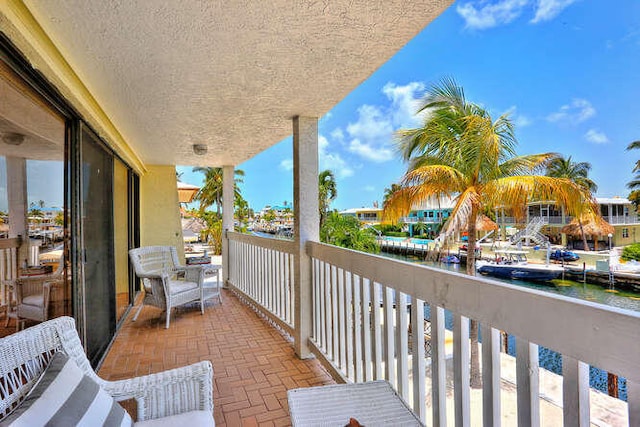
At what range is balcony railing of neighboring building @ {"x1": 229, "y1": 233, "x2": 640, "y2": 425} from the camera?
0.80 metres

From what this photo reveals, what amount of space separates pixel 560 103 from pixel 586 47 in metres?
2.96

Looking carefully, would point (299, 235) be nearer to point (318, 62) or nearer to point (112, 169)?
point (318, 62)

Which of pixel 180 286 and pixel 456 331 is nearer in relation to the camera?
pixel 456 331

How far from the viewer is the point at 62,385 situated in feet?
3.44

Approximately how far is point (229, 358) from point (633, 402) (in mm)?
2805

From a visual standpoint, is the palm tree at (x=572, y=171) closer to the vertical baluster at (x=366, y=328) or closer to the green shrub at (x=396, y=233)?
the green shrub at (x=396, y=233)

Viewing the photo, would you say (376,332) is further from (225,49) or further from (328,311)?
(225,49)

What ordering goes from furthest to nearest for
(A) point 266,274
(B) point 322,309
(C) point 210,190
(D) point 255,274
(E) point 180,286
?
1. (C) point 210,190
2. (D) point 255,274
3. (E) point 180,286
4. (A) point 266,274
5. (B) point 322,309

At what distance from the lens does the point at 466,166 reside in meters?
7.16

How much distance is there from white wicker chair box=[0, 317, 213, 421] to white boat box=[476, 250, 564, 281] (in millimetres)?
4408

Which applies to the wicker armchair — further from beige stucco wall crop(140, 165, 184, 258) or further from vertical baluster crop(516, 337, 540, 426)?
beige stucco wall crop(140, 165, 184, 258)

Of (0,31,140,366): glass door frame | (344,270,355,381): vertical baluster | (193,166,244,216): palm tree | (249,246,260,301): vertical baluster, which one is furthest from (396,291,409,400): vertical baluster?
(193,166,244,216): palm tree

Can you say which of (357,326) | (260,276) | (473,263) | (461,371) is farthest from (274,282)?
(473,263)

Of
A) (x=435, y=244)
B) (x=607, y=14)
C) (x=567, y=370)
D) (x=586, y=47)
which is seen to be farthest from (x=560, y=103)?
(x=567, y=370)
